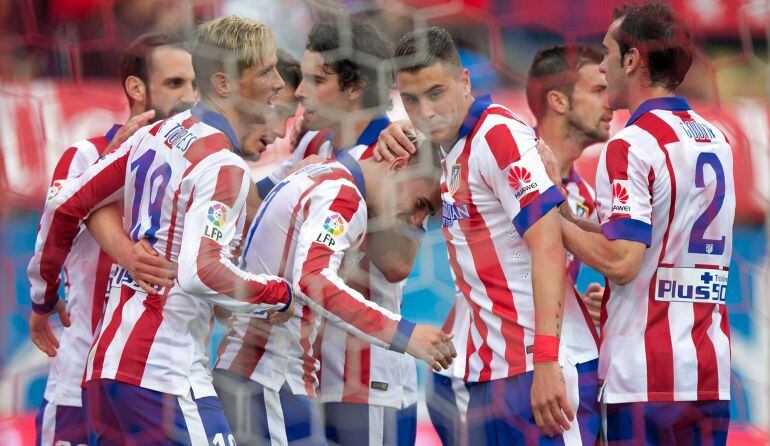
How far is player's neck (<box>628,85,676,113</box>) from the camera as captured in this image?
2.23 m

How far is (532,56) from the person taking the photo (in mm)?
2980

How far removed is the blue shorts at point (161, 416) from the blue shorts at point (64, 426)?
0.47 metres

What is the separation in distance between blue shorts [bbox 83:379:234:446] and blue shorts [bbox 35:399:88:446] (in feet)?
1.54

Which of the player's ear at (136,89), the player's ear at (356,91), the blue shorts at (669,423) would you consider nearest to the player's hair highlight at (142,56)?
the player's ear at (136,89)

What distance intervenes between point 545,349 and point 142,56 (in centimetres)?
152

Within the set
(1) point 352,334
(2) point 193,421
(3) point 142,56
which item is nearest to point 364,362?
(1) point 352,334

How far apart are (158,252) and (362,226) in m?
0.47

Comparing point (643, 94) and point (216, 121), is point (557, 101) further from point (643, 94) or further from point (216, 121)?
point (216, 121)

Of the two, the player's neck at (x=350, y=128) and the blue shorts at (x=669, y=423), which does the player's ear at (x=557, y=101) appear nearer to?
the player's neck at (x=350, y=128)

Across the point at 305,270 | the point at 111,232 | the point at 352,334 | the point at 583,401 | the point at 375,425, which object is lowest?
the point at 375,425

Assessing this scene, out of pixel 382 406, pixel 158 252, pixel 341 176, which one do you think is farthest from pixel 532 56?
pixel 158 252

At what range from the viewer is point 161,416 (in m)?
2.12

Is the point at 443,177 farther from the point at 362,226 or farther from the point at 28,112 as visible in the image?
the point at 28,112

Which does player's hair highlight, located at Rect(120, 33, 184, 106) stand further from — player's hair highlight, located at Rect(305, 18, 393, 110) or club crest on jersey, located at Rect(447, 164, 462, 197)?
club crest on jersey, located at Rect(447, 164, 462, 197)
